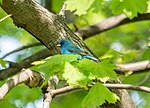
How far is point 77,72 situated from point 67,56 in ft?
0.22

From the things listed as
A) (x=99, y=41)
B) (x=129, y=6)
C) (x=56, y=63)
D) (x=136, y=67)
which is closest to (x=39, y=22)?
(x=56, y=63)

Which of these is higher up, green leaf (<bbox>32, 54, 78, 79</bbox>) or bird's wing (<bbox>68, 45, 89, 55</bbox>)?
bird's wing (<bbox>68, 45, 89, 55</bbox>)

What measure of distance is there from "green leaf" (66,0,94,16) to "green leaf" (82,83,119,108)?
0.62 metres

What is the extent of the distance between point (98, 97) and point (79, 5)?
66 centimetres

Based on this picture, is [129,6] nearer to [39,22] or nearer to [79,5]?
[79,5]

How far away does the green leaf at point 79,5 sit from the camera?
2.18 metres

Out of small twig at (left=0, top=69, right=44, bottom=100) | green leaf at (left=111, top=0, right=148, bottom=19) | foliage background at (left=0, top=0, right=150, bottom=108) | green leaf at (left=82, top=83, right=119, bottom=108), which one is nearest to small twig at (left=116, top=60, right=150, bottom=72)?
foliage background at (left=0, top=0, right=150, bottom=108)

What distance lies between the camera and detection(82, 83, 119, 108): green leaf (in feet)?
5.43

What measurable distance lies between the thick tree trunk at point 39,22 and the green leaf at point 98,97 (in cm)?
14

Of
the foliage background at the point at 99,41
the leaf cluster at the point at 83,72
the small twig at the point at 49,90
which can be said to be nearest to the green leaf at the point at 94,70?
the leaf cluster at the point at 83,72

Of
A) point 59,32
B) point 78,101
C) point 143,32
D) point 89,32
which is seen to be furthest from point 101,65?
point 143,32

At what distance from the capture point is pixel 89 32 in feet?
8.70

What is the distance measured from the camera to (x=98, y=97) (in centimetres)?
169

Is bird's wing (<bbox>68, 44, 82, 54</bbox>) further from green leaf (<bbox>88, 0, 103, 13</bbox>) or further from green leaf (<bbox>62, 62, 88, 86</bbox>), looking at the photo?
green leaf (<bbox>88, 0, 103, 13</bbox>)
